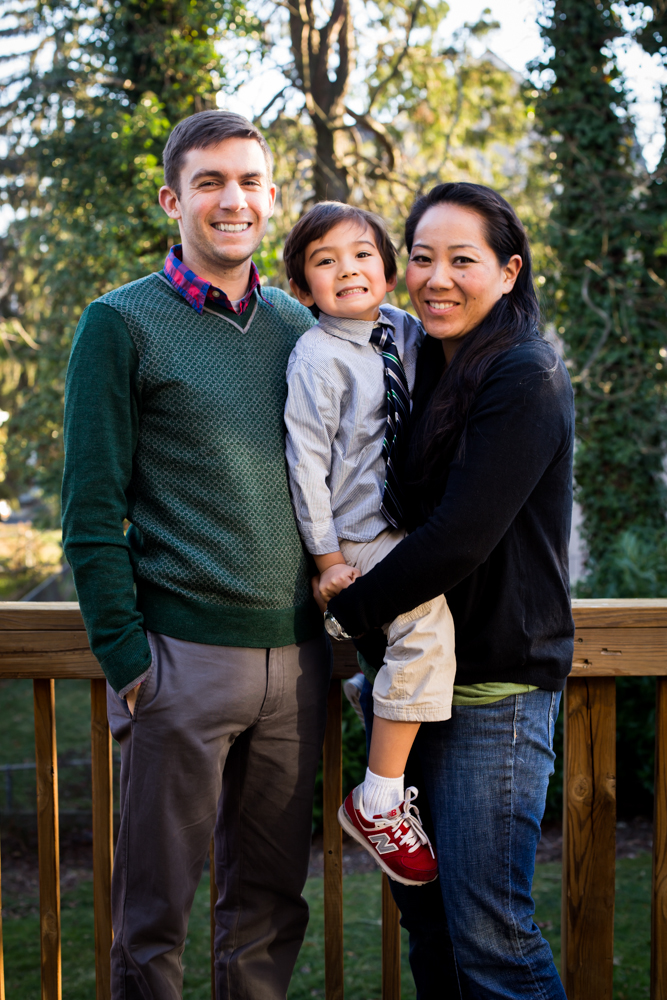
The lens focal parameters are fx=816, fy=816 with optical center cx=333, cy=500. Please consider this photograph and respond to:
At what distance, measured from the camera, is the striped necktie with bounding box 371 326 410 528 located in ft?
5.82

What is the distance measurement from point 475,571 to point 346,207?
96cm

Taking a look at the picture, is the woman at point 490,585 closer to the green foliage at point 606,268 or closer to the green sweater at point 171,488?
the green sweater at point 171,488

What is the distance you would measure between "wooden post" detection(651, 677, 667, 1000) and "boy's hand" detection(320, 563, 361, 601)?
0.79 metres

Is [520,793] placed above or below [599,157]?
below

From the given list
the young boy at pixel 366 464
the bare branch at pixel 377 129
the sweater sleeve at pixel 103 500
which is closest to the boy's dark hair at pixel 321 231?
the young boy at pixel 366 464

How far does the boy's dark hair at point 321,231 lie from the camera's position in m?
1.97

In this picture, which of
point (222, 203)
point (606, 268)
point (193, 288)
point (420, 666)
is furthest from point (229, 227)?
point (606, 268)

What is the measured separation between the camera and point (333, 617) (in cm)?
172

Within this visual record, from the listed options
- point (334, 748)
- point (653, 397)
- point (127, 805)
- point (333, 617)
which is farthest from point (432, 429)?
point (653, 397)

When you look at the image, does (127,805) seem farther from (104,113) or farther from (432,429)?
(104,113)

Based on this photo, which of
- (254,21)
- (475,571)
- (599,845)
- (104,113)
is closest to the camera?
(475,571)

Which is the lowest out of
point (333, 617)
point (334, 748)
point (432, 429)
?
point (334, 748)

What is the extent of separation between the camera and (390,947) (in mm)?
1935

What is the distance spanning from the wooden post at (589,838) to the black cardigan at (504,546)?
31 centimetres
